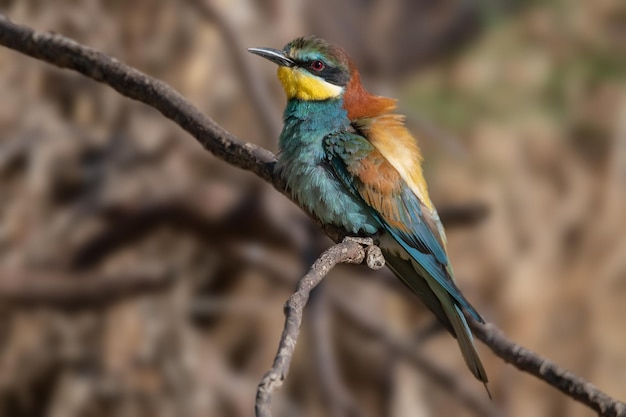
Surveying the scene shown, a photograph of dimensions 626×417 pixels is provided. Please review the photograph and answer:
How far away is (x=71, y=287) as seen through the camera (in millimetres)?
3381

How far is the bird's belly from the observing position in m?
2.00

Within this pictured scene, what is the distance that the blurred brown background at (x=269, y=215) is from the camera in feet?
11.6

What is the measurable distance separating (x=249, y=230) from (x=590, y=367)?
5.66 ft

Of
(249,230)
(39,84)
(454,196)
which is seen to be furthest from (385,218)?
(454,196)

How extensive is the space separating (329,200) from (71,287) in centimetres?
167

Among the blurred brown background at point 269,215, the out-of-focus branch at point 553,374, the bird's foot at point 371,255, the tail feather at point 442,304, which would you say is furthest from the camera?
the blurred brown background at point 269,215

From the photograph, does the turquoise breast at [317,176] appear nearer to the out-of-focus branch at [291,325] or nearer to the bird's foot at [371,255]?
the bird's foot at [371,255]

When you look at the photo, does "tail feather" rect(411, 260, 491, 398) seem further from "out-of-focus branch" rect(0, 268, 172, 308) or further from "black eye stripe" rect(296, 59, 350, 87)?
"out-of-focus branch" rect(0, 268, 172, 308)

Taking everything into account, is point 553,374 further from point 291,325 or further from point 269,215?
point 269,215

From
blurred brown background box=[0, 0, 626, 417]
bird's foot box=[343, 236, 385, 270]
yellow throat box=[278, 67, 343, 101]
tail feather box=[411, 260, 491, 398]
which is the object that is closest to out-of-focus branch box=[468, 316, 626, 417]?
tail feather box=[411, 260, 491, 398]

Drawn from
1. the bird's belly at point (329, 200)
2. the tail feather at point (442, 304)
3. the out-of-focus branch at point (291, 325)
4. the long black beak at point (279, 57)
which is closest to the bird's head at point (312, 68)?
the long black beak at point (279, 57)

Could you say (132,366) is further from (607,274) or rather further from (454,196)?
(607,274)

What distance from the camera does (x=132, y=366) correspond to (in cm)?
373

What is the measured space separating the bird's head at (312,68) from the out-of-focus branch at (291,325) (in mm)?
612
